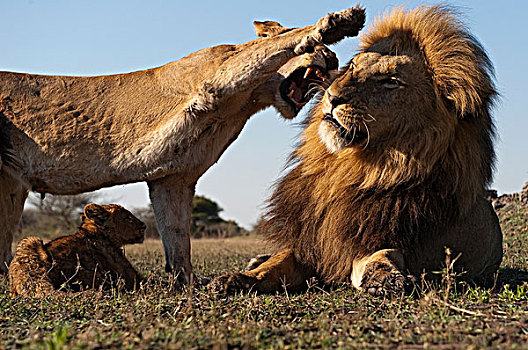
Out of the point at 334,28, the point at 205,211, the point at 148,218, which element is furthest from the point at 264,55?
the point at 205,211

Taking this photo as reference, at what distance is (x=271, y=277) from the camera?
4.08 m

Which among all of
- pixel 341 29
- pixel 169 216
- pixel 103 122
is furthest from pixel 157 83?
pixel 341 29

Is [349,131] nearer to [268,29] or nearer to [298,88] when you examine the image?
[298,88]

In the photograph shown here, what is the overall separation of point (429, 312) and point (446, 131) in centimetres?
142

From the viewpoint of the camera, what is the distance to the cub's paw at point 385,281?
3459 millimetres

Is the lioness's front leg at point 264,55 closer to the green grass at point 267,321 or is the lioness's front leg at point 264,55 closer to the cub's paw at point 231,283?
the cub's paw at point 231,283

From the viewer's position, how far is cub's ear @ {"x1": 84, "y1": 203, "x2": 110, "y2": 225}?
17.1ft

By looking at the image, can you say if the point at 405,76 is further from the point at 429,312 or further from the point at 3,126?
the point at 3,126

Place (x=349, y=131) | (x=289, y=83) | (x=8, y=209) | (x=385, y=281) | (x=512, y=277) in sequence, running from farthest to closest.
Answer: (x=8, y=209) < (x=512, y=277) < (x=289, y=83) < (x=349, y=131) < (x=385, y=281)

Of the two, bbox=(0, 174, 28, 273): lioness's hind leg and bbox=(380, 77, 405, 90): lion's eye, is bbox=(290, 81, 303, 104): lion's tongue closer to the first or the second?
bbox=(380, 77, 405, 90): lion's eye

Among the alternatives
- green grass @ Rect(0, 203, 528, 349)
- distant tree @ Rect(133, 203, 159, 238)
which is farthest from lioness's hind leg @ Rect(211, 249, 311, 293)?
distant tree @ Rect(133, 203, 159, 238)

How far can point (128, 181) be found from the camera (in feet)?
15.8

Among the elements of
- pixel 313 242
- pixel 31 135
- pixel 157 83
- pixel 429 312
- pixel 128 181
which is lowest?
pixel 429 312

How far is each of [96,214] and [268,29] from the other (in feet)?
6.68
